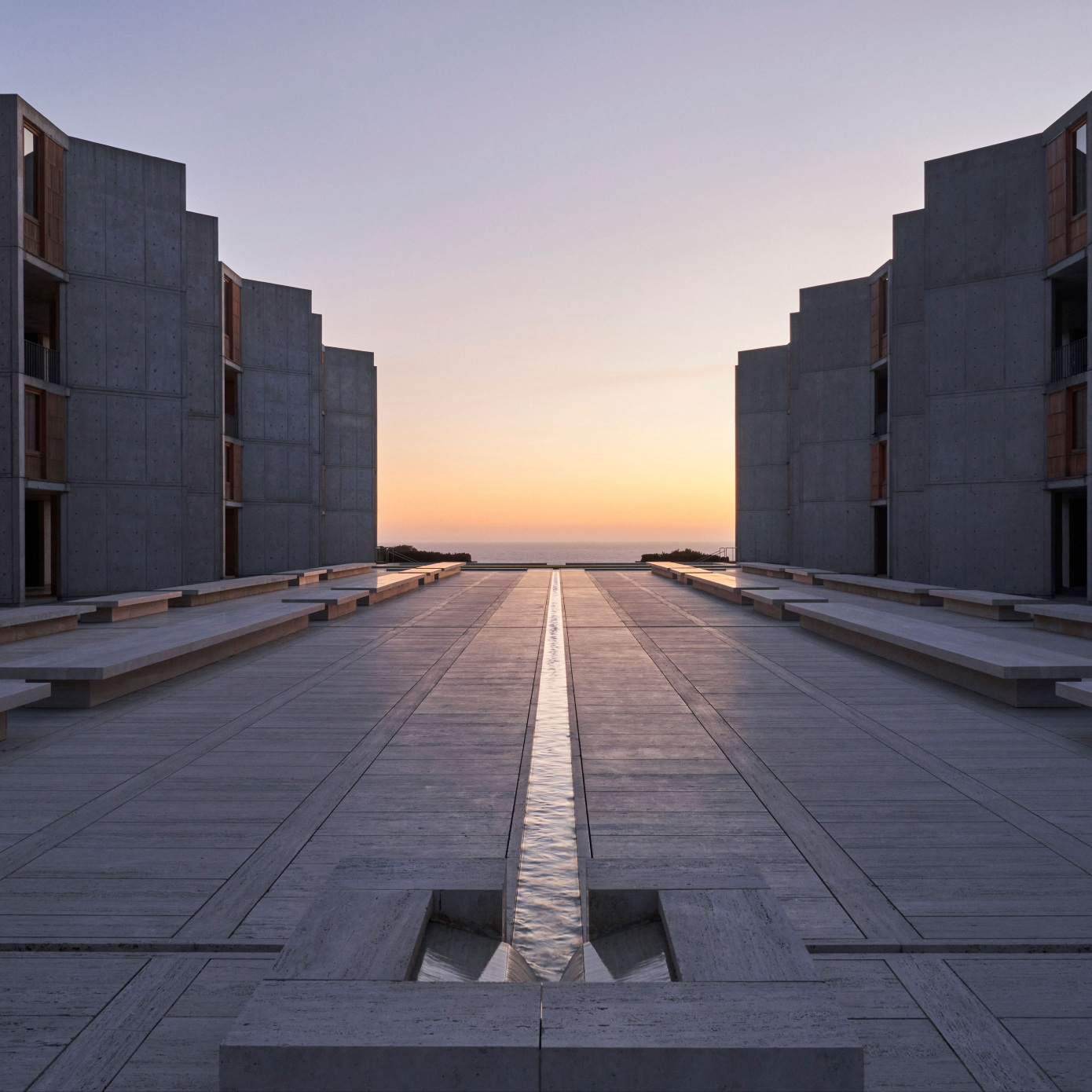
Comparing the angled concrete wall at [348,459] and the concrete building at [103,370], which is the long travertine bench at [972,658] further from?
the angled concrete wall at [348,459]

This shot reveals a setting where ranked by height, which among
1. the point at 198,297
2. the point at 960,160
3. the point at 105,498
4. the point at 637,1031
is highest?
the point at 960,160

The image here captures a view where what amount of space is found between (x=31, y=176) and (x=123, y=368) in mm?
5029

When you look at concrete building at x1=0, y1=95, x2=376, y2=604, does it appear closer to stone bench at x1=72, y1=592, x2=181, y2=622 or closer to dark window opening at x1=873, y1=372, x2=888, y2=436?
stone bench at x1=72, y1=592, x2=181, y2=622

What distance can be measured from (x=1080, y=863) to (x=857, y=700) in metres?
3.87

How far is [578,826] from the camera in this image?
4371mm

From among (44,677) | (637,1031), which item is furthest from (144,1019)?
(44,677)

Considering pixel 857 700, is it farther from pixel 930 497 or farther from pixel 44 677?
pixel 930 497

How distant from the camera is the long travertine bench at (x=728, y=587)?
17516 mm

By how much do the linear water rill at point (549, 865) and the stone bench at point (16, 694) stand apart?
12.7 feet

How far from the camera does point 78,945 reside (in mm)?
3045

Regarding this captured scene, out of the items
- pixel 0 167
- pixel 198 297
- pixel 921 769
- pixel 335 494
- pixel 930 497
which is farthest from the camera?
pixel 335 494

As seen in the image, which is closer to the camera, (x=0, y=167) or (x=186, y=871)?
(x=186, y=871)

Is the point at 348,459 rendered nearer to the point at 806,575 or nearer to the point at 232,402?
the point at 232,402

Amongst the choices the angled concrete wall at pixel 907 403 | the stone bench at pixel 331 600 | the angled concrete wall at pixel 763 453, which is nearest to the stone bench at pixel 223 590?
the stone bench at pixel 331 600
